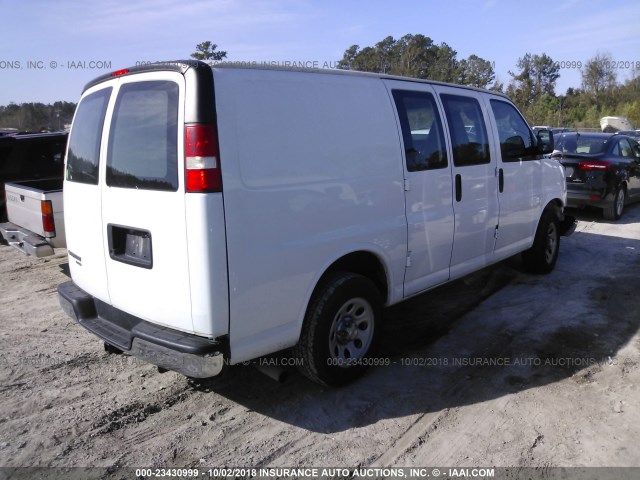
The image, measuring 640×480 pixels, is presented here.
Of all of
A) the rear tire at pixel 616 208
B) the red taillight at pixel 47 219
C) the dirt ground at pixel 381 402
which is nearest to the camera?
the dirt ground at pixel 381 402

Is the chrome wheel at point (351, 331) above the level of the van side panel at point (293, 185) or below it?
below

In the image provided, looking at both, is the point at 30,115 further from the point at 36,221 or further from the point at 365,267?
the point at 365,267

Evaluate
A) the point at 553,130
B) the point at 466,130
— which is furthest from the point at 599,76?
the point at 466,130

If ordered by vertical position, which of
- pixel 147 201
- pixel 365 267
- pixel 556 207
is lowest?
pixel 365 267

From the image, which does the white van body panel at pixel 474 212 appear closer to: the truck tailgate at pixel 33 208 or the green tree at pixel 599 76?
the truck tailgate at pixel 33 208

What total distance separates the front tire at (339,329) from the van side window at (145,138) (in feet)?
4.24

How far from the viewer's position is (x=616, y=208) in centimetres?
1034

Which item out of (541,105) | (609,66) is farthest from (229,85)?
(609,66)

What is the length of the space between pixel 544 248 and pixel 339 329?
3851mm

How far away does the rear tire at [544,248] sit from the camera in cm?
631

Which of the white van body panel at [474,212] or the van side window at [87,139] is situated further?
the white van body panel at [474,212]

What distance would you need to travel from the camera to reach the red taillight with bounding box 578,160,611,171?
9992 mm

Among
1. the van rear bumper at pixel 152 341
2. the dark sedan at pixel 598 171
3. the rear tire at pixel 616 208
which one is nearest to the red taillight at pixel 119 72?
the van rear bumper at pixel 152 341

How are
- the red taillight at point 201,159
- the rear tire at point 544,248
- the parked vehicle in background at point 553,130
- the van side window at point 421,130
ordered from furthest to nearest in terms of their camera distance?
the parked vehicle in background at point 553,130 → the rear tire at point 544,248 → the van side window at point 421,130 → the red taillight at point 201,159
